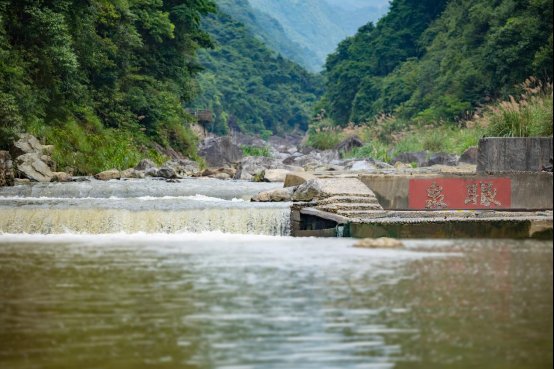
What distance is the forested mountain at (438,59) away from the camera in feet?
142

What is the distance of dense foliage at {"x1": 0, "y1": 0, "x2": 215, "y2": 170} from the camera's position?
28.8 meters

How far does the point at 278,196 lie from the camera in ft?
64.7

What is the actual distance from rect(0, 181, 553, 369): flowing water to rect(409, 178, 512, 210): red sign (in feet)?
7.51

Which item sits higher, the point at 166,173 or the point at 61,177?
the point at 166,173

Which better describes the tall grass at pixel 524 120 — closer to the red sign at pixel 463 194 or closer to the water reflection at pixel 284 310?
the red sign at pixel 463 194

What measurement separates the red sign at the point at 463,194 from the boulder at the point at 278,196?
191 inches

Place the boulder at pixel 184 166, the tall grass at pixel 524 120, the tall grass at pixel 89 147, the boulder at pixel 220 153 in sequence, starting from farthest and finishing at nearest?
the boulder at pixel 220 153
the boulder at pixel 184 166
the tall grass at pixel 89 147
the tall grass at pixel 524 120

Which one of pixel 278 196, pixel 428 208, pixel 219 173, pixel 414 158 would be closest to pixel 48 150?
pixel 219 173

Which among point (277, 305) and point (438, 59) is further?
point (438, 59)

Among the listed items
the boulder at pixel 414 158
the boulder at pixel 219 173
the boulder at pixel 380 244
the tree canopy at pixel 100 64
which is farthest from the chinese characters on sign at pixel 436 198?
the boulder at pixel 219 173

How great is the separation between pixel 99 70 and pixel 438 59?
35.4 meters

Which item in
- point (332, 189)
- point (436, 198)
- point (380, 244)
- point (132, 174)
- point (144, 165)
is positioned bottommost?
point (380, 244)

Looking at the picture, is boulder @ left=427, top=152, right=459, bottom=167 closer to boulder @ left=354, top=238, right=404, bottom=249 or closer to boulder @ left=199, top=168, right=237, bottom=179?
boulder @ left=199, top=168, right=237, bottom=179

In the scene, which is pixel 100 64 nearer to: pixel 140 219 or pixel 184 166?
pixel 184 166
